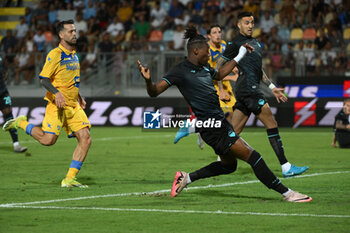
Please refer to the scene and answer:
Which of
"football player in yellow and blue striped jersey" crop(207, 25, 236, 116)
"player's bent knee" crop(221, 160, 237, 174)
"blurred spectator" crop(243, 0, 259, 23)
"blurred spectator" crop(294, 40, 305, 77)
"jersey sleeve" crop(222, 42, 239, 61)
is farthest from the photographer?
"blurred spectator" crop(243, 0, 259, 23)

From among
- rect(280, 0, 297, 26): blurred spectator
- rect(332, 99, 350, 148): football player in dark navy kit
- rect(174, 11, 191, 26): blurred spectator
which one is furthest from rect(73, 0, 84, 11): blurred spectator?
rect(332, 99, 350, 148): football player in dark navy kit

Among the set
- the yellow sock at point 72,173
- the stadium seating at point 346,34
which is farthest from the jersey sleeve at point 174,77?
the stadium seating at point 346,34

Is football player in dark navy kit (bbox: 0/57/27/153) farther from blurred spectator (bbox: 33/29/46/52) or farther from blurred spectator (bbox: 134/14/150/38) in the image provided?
blurred spectator (bbox: 134/14/150/38)

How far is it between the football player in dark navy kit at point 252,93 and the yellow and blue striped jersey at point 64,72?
2.26 m

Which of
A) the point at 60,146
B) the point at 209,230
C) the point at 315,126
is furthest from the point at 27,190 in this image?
the point at 315,126

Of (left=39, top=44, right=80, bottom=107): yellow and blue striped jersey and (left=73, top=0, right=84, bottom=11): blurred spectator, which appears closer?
(left=39, top=44, right=80, bottom=107): yellow and blue striped jersey

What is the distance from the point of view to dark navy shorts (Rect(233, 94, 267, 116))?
1145 centimetres

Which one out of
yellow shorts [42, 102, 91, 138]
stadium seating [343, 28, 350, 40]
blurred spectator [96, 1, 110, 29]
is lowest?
blurred spectator [96, 1, 110, 29]

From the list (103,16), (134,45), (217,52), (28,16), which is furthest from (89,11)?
(217,52)

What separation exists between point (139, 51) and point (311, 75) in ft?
19.2

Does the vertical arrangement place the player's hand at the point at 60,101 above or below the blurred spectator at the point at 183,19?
above

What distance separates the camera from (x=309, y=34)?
25047 millimetres

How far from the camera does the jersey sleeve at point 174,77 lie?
28.3ft

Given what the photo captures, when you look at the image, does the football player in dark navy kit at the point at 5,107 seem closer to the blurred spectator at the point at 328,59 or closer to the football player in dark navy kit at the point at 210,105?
the football player in dark navy kit at the point at 210,105
